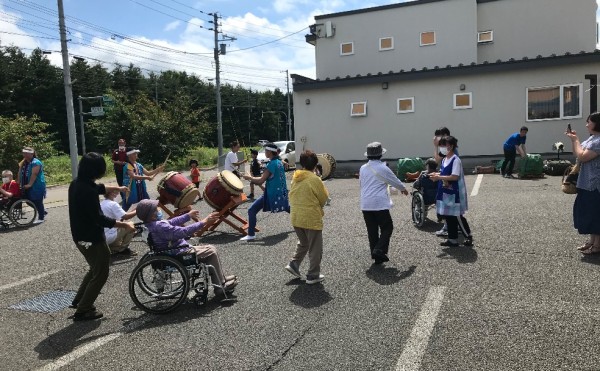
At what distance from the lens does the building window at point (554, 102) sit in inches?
678

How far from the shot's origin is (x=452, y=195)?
7348mm

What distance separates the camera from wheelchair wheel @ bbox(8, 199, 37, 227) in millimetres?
11031

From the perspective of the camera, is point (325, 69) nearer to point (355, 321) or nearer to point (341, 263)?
point (341, 263)

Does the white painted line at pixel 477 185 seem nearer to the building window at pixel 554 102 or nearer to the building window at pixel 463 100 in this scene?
the building window at pixel 463 100

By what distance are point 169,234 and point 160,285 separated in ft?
1.92

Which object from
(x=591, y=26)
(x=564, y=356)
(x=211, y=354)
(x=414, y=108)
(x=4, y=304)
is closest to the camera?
(x=564, y=356)

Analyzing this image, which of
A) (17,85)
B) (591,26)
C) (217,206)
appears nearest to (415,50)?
(591,26)

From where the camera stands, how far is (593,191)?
21.2 feet

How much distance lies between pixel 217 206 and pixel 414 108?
40.1 ft

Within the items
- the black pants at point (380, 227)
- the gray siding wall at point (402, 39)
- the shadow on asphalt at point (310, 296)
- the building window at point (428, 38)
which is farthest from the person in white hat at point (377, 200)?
the building window at point (428, 38)

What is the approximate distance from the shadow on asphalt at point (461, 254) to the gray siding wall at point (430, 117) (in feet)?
39.8

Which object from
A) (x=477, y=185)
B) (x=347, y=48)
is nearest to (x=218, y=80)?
(x=347, y=48)

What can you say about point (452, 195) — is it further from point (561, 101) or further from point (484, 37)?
point (484, 37)

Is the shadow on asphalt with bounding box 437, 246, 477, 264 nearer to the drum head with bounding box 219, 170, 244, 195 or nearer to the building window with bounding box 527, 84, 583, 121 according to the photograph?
the drum head with bounding box 219, 170, 244, 195
